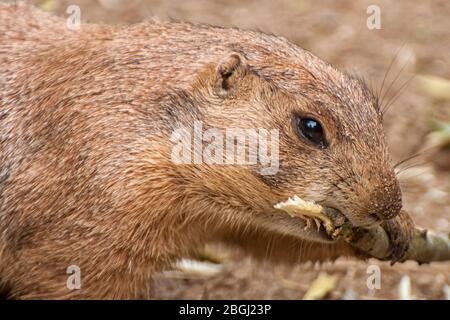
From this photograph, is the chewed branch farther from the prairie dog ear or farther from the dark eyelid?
the prairie dog ear

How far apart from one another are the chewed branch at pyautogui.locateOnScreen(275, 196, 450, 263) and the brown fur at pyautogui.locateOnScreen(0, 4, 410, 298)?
0.21ft

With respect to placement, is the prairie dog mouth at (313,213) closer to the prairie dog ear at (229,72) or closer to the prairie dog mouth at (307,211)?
the prairie dog mouth at (307,211)

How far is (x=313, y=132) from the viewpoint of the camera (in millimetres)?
4191

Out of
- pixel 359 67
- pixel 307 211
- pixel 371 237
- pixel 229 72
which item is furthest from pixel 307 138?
pixel 359 67

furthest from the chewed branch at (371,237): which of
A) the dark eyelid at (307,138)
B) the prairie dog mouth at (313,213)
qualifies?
the dark eyelid at (307,138)

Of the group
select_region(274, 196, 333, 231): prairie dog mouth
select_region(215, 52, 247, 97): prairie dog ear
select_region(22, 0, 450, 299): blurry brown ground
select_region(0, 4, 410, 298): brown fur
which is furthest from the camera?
select_region(22, 0, 450, 299): blurry brown ground

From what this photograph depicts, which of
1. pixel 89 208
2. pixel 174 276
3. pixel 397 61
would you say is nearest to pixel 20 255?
pixel 89 208

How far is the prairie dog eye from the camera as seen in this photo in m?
4.18

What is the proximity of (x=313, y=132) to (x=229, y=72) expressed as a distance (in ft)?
1.77

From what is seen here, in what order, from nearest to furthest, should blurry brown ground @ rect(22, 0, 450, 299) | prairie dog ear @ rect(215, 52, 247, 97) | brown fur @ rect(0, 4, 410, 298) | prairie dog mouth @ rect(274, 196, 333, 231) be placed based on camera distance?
1. prairie dog mouth @ rect(274, 196, 333, 231)
2. brown fur @ rect(0, 4, 410, 298)
3. prairie dog ear @ rect(215, 52, 247, 97)
4. blurry brown ground @ rect(22, 0, 450, 299)

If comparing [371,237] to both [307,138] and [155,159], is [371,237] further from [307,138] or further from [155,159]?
[155,159]

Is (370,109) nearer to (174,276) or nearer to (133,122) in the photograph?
(133,122)

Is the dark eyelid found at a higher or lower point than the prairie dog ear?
lower

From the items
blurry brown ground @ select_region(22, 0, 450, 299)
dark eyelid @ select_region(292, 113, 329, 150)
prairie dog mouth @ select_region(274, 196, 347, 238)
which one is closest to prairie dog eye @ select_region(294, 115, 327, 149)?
dark eyelid @ select_region(292, 113, 329, 150)
